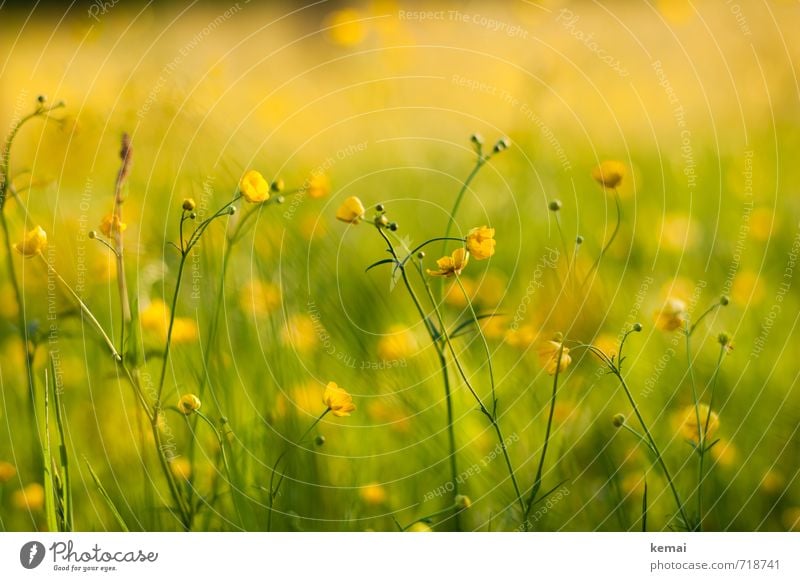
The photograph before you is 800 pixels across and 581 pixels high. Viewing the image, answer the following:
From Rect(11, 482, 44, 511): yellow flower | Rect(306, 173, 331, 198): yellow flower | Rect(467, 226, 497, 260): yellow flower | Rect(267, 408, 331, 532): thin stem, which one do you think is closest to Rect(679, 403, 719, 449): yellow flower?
Rect(467, 226, 497, 260): yellow flower

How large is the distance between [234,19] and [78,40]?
227mm

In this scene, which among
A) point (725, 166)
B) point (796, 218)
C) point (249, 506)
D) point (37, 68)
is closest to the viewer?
point (249, 506)

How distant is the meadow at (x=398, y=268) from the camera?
37.5 inches

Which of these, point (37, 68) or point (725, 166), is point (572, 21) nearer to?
point (725, 166)

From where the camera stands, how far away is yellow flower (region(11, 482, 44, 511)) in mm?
950

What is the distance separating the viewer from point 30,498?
956 millimetres

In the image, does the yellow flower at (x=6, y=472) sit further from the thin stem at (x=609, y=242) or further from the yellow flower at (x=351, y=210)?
the thin stem at (x=609, y=242)

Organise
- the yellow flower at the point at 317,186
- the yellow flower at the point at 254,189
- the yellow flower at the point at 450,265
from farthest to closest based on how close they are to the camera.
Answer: the yellow flower at the point at 317,186 → the yellow flower at the point at 254,189 → the yellow flower at the point at 450,265

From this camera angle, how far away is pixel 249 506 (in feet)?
3.07

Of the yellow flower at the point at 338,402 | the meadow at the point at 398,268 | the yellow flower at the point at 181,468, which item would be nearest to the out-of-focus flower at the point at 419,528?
the meadow at the point at 398,268

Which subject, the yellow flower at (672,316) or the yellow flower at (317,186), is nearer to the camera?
the yellow flower at (672,316)

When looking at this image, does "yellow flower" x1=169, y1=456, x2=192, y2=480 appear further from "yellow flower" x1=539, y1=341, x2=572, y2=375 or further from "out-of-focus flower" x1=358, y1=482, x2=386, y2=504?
"yellow flower" x1=539, y1=341, x2=572, y2=375
